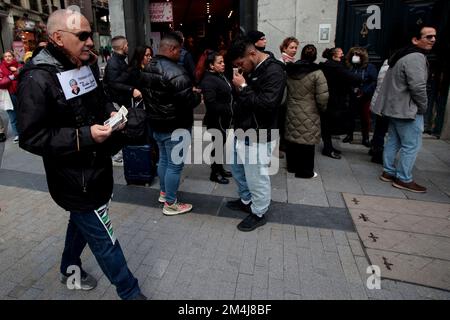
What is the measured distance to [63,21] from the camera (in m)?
1.83

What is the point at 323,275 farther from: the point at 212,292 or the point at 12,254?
the point at 12,254

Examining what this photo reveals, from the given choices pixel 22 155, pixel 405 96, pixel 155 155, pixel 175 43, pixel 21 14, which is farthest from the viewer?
pixel 21 14

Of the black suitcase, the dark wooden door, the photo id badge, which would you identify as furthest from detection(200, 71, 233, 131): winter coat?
the dark wooden door

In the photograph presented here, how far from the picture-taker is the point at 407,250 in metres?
3.04

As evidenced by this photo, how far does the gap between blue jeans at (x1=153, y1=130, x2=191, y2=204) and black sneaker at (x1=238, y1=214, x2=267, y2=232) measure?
2.85 ft

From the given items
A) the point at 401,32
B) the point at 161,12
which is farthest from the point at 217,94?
the point at 161,12

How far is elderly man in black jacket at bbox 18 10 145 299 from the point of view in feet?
5.82

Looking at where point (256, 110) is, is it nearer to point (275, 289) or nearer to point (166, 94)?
point (166, 94)

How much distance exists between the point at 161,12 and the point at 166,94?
6407mm

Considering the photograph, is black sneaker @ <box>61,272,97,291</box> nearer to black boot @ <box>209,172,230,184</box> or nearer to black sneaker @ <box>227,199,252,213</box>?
black sneaker @ <box>227,199,252,213</box>

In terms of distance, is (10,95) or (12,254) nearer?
(12,254)

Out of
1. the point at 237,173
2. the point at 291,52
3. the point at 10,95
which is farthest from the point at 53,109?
the point at 10,95
